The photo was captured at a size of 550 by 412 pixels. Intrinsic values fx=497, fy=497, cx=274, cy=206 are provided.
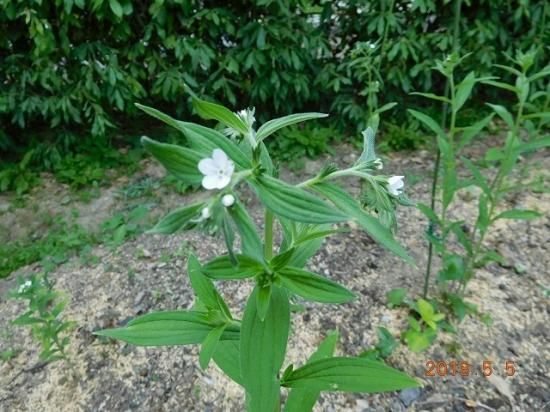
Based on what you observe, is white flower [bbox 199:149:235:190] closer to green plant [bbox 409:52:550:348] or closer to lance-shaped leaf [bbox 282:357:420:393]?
lance-shaped leaf [bbox 282:357:420:393]

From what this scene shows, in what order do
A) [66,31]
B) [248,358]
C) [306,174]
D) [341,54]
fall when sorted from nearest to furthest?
[248,358] → [66,31] → [306,174] → [341,54]

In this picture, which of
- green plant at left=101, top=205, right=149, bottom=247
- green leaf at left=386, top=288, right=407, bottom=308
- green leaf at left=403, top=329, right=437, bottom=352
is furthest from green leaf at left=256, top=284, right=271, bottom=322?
green plant at left=101, top=205, right=149, bottom=247

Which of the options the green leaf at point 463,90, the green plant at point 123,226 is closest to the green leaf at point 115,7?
the green plant at point 123,226

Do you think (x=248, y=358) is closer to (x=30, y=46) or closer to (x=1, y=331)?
(x=1, y=331)

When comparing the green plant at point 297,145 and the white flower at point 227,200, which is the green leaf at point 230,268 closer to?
the white flower at point 227,200

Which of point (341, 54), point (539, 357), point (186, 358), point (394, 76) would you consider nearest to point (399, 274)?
point (539, 357)
